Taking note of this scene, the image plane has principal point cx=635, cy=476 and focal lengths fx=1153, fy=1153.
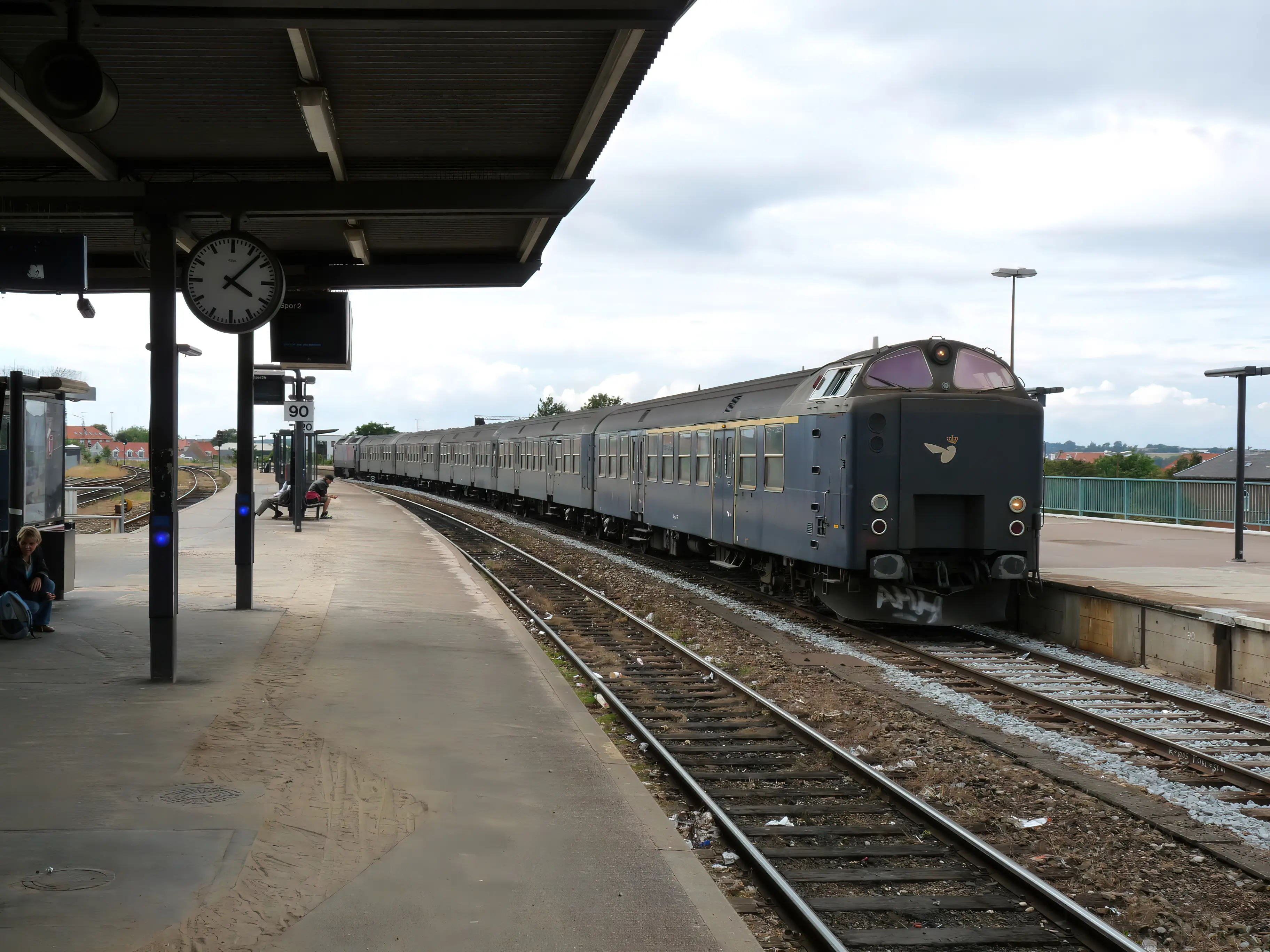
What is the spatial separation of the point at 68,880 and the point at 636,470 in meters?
17.6

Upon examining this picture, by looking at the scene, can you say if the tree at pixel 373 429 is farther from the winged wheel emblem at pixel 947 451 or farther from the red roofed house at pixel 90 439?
the winged wheel emblem at pixel 947 451

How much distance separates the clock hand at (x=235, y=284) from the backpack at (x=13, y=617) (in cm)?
357

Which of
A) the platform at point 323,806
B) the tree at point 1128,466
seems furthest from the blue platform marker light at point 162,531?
the tree at point 1128,466

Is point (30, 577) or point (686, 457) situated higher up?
point (686, 457)

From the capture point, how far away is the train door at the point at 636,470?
70.8 feet

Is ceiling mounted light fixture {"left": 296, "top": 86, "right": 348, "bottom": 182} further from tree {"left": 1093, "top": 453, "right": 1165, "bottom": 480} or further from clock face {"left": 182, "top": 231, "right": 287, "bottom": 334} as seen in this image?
tree {"left": 1093, "top": 453, "right": 1165, "bottom": 480}

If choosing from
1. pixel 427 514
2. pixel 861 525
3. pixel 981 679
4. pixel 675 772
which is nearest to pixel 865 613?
pixel 861 525

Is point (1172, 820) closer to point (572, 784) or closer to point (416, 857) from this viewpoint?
point (572, 784)

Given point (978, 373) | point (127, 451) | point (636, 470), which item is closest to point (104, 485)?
point (636, 470)

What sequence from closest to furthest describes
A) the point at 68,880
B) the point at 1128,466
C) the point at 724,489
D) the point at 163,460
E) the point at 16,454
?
the point at 68,880, the point at 163,460, the point at 16,454, the point at 724,489, the point at 1128,466

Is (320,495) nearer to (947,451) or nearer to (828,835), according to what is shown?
(947,451)

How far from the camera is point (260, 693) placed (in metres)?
8.38

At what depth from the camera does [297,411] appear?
1002 inches

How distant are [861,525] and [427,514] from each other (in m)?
27.2
